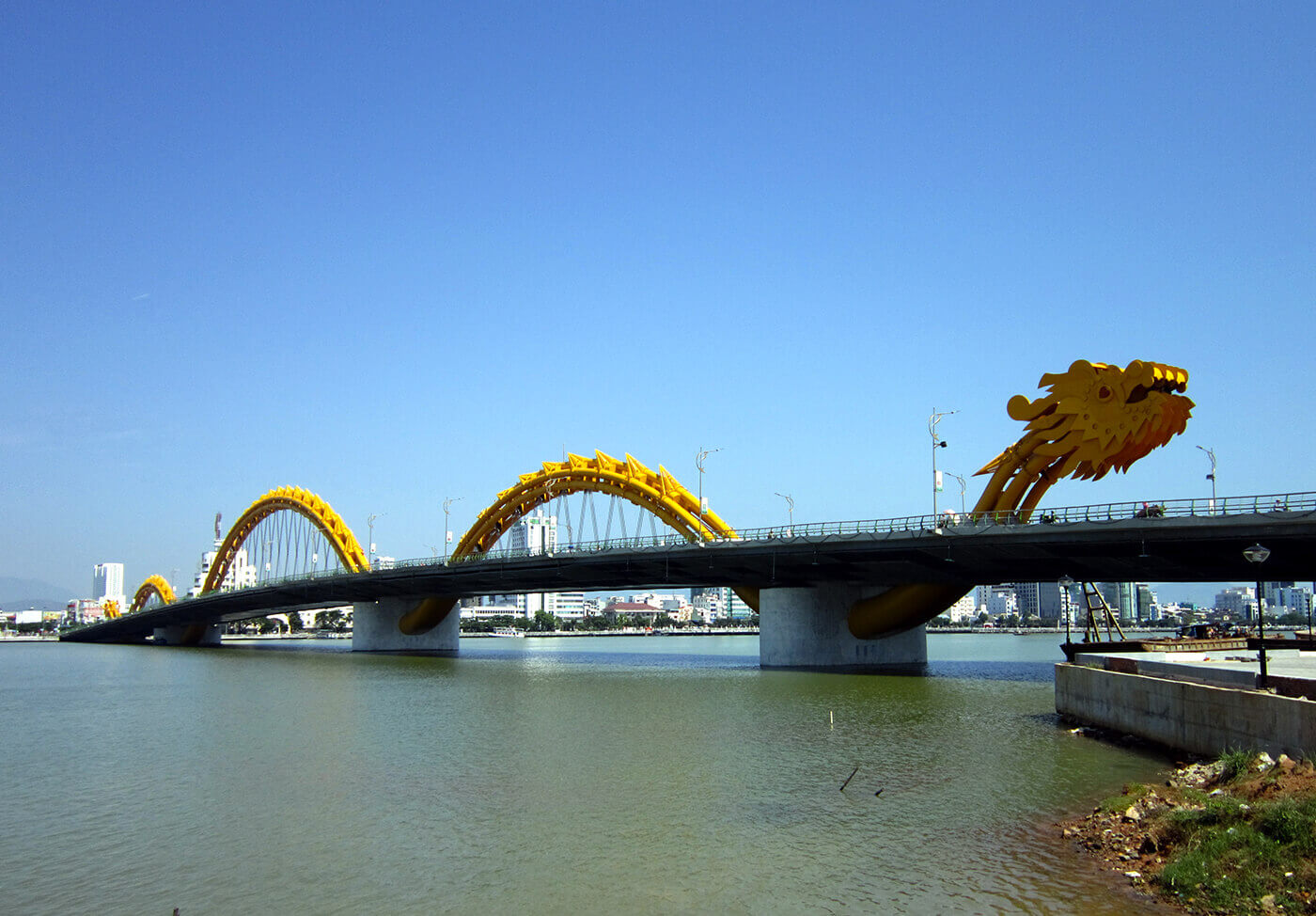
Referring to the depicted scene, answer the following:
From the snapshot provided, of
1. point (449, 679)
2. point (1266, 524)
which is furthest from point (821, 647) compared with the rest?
point (1266, 524)

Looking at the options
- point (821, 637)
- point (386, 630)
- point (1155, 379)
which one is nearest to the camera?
point (1155, 379)

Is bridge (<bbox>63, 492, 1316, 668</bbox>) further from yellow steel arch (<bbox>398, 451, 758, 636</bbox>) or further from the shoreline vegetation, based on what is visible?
the shoreline vegetation

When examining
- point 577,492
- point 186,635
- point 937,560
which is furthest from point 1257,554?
point 186,635

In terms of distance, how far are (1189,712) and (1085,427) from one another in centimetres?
3133

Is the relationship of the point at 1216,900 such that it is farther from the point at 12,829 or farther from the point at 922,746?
the point at 12,829

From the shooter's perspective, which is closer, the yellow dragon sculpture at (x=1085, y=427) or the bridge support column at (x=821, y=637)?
the yellow dragon sculpture at (x=1085, y=427)

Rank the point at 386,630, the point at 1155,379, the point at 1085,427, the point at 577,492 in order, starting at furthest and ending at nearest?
1. the point at 386,630
2. the point at 577,492
3. the point at 1085,427
4. the point at 1155,379

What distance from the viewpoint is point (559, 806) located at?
23.3 m

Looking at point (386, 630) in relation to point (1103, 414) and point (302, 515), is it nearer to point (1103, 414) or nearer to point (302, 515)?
point (302, 515)

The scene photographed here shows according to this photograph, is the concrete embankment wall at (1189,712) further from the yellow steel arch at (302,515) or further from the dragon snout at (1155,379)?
the yellow steel arch at (302,515)

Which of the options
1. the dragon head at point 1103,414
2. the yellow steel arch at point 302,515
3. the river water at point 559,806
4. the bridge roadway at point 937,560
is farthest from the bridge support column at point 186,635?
the dragon head at point 1103,414

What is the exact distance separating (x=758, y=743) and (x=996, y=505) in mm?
32281

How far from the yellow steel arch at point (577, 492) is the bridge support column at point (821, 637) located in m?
7.13

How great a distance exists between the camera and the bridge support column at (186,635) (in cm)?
13475
